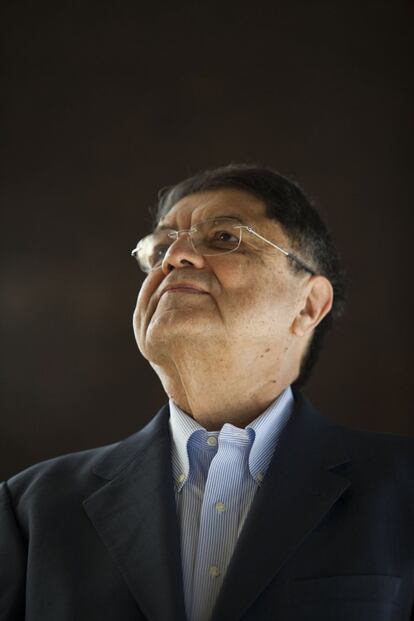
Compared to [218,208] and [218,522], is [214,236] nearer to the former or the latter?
[218,208]

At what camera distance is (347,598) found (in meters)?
1.05

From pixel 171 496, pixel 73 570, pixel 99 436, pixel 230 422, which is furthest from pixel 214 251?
pixel 99 436

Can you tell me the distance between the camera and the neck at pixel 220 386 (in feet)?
4.46

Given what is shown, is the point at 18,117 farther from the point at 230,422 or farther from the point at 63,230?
the point at 230,422

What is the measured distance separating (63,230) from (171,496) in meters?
1.00

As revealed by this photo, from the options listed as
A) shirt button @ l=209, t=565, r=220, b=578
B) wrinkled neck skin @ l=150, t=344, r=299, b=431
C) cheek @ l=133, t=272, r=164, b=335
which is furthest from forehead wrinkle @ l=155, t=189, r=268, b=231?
shirt button @ l=209, t=565, r=220, b=578

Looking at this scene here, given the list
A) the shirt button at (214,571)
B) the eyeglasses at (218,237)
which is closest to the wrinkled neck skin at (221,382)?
the eyeglasses at (218,237)

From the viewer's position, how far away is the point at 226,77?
2072 mm

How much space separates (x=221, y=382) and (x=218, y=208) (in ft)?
1.22

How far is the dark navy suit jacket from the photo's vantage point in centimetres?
106

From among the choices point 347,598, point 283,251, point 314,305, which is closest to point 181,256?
point 283,251

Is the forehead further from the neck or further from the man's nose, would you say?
the neck

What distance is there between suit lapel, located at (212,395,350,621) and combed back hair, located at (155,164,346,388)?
0.31m

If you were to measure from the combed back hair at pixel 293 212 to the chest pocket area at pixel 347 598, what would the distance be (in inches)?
22.7
